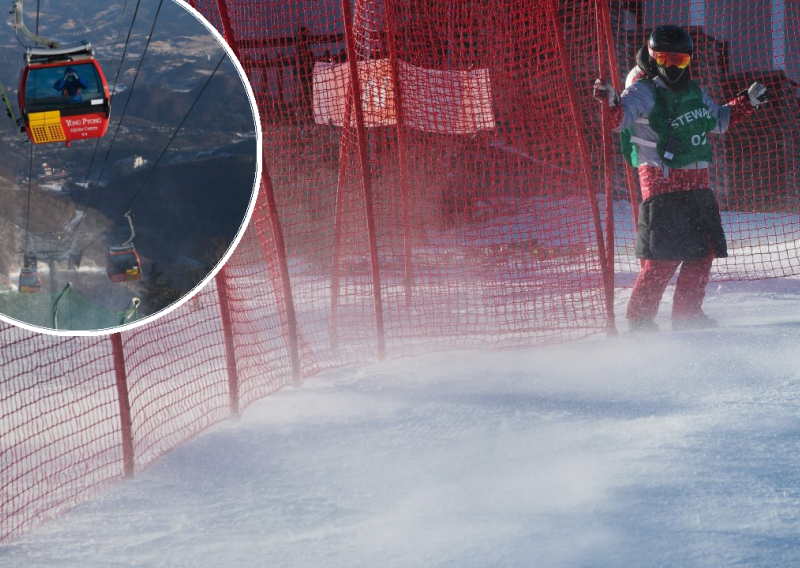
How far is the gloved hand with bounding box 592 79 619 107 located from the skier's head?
47 centimetres

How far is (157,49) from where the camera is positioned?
196cm

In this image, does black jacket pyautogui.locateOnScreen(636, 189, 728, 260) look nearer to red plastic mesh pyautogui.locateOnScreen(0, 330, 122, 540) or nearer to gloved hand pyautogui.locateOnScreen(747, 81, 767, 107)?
gloved hand pyautogui.locateOnScreen(747, 81, 767, 107)

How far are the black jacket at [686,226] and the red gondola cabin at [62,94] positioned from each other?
156 inches

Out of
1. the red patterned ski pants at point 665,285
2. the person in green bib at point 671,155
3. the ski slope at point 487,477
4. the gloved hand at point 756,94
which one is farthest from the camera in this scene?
the red patterned ski pants at point 665,285

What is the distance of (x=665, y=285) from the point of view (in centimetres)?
526

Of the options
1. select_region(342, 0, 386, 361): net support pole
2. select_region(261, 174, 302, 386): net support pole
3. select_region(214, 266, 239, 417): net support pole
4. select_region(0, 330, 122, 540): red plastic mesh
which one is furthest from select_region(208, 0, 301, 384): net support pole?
select_region(0, 330, 122, 540): red plastic mesh

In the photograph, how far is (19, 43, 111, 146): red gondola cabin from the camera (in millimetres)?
1774

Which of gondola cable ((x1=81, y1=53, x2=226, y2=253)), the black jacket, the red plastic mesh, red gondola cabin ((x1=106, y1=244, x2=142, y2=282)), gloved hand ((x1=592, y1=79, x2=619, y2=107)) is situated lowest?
the red plastic mesh

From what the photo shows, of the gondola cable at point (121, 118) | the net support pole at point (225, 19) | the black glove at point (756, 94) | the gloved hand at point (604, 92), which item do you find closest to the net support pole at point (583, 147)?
the gloved hand at point (604, 92)

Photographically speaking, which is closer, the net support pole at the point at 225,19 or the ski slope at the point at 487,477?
the ski slope at the point at 487,477

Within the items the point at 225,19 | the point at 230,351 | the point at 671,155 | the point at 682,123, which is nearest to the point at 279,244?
the point at 230,351

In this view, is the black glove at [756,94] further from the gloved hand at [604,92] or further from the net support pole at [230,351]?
the net support pole at [230,351]

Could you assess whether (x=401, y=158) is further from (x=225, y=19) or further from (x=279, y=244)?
(x=225, y=19)

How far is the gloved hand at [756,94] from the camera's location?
4.76m
